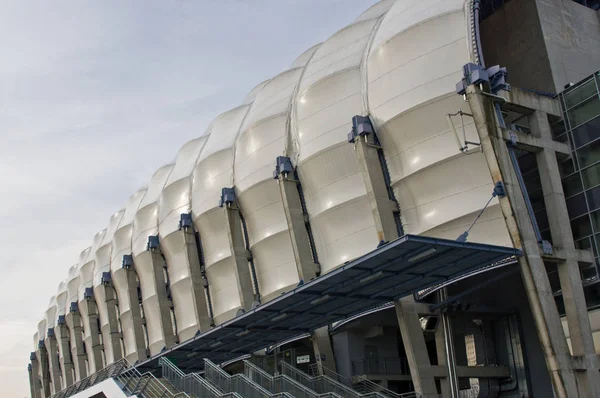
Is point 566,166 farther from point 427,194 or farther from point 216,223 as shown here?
point 216,223

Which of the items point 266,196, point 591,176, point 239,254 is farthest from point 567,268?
point 239,254

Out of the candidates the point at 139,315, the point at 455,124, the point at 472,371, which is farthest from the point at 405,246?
the point at 139,315

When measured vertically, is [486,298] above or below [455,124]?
below

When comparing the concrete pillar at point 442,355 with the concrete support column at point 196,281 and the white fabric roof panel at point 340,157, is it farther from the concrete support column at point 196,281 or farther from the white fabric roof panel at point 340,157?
the concrete support column at point 196,281

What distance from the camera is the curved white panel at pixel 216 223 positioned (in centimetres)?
4253

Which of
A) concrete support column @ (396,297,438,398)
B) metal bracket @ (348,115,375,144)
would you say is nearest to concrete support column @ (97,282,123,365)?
metal bracket @ (348,115,375,144)

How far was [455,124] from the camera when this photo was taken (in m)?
29.0

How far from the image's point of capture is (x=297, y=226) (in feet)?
115

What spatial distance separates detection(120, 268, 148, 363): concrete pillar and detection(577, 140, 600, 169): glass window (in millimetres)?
34477

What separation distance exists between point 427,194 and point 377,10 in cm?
1407

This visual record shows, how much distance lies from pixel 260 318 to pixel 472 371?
985 cm

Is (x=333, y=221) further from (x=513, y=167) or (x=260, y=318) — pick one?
(x=513, y=167)

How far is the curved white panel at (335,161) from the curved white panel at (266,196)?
9.18 ft

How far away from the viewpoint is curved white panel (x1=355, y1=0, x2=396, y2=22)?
39.0m
